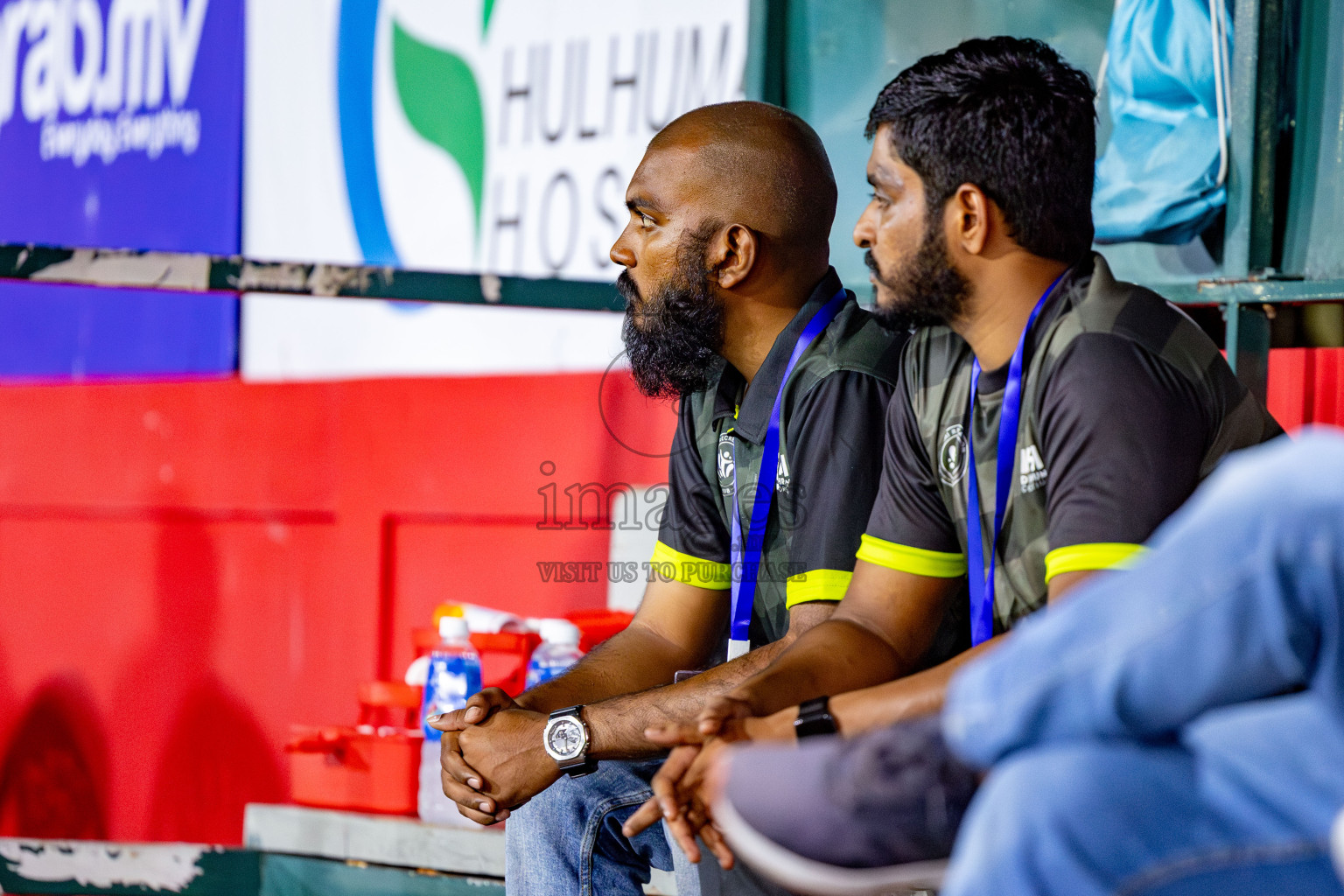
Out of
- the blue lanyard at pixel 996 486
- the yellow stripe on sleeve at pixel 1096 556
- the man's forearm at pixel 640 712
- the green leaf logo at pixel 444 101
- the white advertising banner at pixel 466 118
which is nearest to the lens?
the yellow stripe on sleeve at pixel 1096 556

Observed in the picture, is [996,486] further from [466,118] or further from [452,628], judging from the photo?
[466,118]

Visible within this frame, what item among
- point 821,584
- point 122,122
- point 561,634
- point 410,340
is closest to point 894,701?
point 821,584

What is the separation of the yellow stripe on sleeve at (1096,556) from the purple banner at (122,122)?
364 centimetres

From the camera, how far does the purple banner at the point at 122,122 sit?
4.36 metres

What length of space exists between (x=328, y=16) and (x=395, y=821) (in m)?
2.73

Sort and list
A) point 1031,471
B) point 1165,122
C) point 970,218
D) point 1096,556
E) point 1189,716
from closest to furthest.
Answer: point 1189,716 → point 1096,556 → point 1031,471 → point 970,218 → point 1165,122

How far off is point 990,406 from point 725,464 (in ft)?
1.84

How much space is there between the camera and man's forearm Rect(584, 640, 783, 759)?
1714 mm

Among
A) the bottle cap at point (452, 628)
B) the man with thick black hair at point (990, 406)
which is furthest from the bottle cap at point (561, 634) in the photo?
the man with thick black hair at point (990, 406)

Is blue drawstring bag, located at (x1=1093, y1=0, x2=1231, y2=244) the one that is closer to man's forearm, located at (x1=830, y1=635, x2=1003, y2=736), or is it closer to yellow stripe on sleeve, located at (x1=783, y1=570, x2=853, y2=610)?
yellow stripe on sleeve, located at (x1=783, y1=570, x2=853, y2=610)

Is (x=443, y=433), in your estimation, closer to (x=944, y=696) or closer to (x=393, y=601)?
(x=393, y=601)

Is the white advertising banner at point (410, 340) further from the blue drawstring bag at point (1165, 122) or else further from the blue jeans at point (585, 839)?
the blue jeans at point (585, 839)

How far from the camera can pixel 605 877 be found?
5.77 feet

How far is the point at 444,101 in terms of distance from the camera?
385cm
